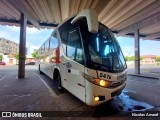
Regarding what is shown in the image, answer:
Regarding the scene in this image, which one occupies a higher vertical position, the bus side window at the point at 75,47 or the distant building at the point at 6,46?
the distant building at the point at 6,46

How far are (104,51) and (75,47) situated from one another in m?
0.94

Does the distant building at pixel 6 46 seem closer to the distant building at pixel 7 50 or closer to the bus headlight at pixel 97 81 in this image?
the distant building at pixel 7 50

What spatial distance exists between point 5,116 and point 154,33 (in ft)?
→ 64.0

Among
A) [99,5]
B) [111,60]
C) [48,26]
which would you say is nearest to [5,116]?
[111,60]

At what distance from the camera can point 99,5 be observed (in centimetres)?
962

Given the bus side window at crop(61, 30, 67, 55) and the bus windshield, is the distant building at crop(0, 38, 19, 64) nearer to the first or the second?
the bus side window at crop(61, 30, 67, 55)

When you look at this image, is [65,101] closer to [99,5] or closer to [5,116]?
[5,116]

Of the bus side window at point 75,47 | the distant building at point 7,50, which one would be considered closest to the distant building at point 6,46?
the distant building at point 7,50

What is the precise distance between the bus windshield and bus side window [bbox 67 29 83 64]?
0.34m

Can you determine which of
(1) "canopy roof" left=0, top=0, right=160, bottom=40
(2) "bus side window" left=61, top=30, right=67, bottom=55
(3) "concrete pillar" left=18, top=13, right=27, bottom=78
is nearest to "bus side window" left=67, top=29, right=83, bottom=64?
(2) "bus side window" left=61, top=30, right=67, bottom=55

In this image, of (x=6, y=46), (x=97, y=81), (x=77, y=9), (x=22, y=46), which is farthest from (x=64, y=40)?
(x=6, y=46)

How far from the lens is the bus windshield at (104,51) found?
12.3 feet

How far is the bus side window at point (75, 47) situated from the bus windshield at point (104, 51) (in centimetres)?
34

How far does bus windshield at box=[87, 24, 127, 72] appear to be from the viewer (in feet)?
Result: 12.3
